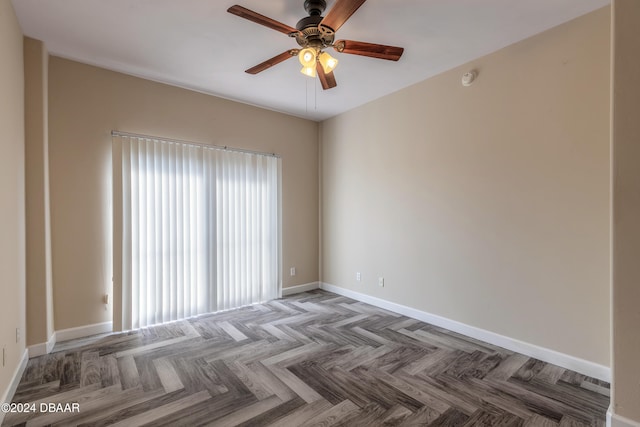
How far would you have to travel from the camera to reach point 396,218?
3.97m

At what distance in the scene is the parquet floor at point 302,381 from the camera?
6.62 ft

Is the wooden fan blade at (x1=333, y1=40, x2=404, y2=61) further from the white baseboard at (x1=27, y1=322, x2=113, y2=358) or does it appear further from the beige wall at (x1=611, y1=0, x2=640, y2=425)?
the white baseboard at (x1=27, y1=322, x2=113, y2=358)

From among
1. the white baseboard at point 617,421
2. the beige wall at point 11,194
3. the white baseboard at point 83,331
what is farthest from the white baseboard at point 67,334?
the white baseboard at point 617,421

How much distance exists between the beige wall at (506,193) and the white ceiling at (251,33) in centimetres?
32

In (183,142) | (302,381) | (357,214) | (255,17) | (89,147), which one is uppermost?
(255,17)

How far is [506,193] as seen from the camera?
2.92 metres

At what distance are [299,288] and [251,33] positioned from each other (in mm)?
3619

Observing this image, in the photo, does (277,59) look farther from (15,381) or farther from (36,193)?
(15,381)

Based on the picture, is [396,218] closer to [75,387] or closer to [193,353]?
[193,353]

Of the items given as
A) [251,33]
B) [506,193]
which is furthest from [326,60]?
[506,193]

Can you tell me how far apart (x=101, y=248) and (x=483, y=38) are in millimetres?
4299

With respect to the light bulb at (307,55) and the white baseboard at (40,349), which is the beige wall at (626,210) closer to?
the light bulb at (307,55)

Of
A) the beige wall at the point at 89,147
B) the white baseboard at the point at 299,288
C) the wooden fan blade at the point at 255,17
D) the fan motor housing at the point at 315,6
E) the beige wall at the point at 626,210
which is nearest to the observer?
the beige wall at the point at 626,210

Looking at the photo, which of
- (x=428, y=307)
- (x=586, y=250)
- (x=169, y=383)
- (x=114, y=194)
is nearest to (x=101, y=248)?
(x=114, y=194)
